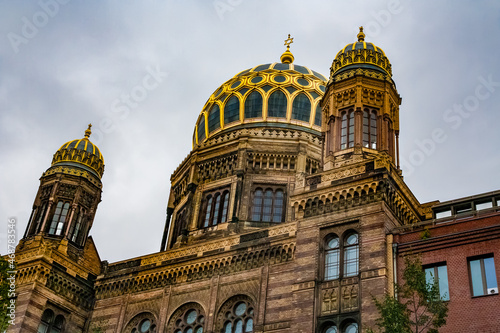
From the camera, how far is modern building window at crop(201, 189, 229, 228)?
141ft

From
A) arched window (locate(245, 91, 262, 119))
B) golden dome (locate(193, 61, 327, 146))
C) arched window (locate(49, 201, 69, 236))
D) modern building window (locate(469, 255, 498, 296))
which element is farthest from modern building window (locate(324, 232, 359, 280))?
arched window (locate(49, 201, 69, 236))

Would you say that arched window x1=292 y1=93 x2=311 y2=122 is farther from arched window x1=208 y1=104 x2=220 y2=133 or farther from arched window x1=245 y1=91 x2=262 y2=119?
arched window x1=208 y1=104 x2=220 y2=133

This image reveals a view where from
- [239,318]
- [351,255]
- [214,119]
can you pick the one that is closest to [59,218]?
[214,119]

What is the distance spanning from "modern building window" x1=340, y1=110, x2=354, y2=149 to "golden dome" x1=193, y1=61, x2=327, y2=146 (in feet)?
39.6

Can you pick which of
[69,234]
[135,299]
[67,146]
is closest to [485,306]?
[135,299]

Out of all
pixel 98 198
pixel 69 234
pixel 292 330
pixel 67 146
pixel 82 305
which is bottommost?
pixel 292 330

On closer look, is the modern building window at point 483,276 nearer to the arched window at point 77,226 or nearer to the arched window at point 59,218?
the arched window at point 77,226

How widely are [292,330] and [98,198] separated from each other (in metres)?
21.2

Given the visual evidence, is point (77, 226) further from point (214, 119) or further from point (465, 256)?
point (465, 256)

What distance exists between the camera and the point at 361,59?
117ft

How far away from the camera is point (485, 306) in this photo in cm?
2466

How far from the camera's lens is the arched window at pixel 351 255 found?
27.9 metres

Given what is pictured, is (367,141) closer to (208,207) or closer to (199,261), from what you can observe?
(199,261)

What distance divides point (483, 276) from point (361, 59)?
14364 mm
